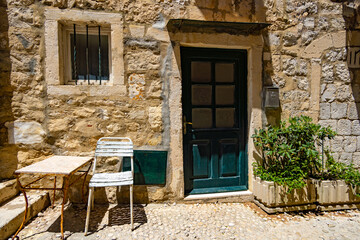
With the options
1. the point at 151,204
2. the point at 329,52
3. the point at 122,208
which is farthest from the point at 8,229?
the point at 329,52

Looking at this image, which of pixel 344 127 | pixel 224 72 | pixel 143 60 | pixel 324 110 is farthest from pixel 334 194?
pixel 143 60

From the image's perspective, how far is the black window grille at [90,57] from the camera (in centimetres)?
285

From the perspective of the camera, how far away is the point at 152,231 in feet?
7.22

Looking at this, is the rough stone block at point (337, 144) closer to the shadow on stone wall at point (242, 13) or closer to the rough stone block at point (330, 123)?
the rough stone block at point (330, 123)

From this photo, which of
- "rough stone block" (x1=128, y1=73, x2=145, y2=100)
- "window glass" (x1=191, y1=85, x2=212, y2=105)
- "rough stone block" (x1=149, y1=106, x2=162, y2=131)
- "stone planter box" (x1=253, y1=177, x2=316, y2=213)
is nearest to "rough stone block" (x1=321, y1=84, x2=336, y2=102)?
"stone planter box" (x1=253, y1=177, x2=316, y2=213)

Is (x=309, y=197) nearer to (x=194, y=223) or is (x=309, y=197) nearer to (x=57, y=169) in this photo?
(x=194, y=223)

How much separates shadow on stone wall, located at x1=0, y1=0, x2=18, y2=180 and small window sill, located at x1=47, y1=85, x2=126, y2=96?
20.0 inches

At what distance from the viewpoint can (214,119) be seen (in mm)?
3092


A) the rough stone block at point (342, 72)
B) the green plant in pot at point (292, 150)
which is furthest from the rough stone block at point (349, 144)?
the rough stone block at point (342, 72)

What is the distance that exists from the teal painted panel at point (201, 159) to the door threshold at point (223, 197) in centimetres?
29

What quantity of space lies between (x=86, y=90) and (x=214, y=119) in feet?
6.05

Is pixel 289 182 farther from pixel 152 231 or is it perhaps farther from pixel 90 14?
pixel 90 14

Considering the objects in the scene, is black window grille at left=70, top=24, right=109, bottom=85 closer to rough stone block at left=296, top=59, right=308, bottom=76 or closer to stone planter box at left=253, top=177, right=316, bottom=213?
stone planter box at left=253, top=177, right=316, bottom=213

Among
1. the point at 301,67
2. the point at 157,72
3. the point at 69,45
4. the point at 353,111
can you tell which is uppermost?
the point at 69,45
